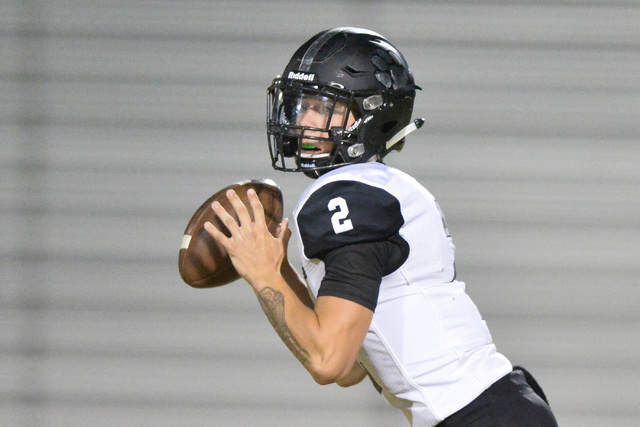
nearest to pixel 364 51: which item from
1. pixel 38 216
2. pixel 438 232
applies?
pixel 438 232

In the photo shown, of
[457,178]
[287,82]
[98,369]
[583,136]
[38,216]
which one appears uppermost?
[287,82]

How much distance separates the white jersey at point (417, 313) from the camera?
1793mm

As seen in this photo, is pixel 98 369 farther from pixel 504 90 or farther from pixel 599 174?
pixel 599 174

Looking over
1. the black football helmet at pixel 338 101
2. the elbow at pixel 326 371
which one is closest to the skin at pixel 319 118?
the black football helmet at pixel 338 101

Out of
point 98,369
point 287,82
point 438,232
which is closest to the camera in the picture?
point 438,232

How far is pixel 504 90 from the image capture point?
3525 millimetres

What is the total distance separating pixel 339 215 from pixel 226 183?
1826 mm

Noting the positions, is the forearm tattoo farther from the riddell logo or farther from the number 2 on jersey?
the riddell logo

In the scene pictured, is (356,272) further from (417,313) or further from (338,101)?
(338,101)

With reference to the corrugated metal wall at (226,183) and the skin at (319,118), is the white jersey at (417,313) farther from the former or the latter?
the corrugated metal wall at (226,183)

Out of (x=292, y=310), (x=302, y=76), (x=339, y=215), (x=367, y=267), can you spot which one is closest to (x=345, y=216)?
(x=339, y=215)

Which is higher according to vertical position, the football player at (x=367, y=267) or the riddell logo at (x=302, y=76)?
the riddell logo at (x=302, y=76)

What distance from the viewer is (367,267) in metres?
1.71

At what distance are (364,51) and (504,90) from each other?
5.24 ft
